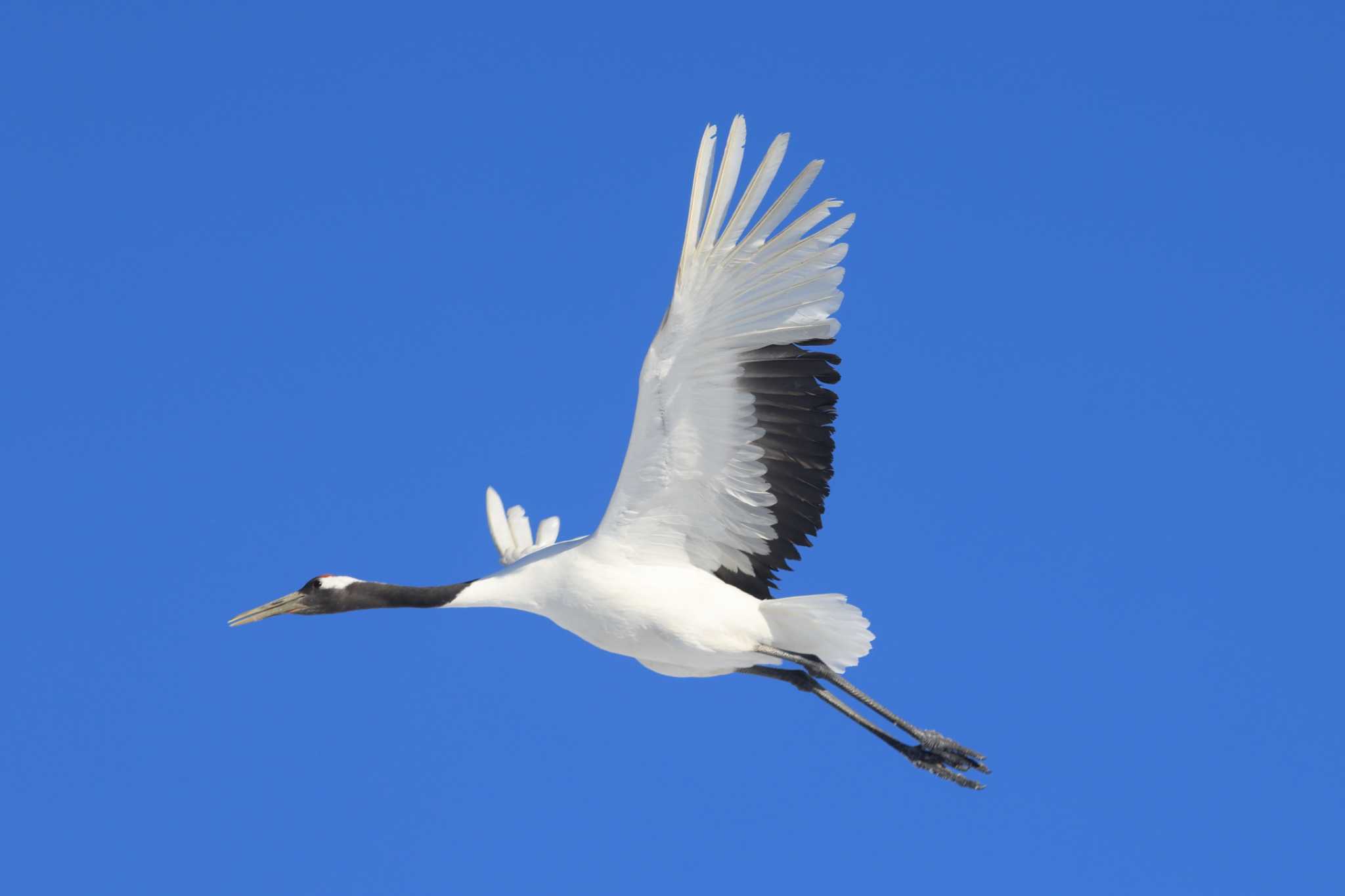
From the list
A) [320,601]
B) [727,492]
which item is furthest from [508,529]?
Answer: [727,492]

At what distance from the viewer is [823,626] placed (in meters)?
12.6

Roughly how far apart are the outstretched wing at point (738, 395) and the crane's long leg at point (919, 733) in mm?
705

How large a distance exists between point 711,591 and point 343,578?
3361 mm

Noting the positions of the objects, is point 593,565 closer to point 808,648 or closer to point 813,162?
point 808,648

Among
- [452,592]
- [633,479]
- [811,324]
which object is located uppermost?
[811,324]

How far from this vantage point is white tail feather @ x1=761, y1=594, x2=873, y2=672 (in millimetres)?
12492

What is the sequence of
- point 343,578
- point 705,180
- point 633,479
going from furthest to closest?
point 343,578 → point 633,479 → point 705,180

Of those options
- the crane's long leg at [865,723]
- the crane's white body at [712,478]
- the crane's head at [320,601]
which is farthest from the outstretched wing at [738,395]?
the crane's head at [320,601]

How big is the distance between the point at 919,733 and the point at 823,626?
1.26m

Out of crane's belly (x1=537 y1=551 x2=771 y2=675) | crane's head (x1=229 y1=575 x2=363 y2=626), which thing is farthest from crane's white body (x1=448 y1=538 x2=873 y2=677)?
crane's head (x1=229 y1=575 x2=363 y2=626)

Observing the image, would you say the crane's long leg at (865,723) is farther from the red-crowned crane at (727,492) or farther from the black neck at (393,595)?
the black neck at (393,595)

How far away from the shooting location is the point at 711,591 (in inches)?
496

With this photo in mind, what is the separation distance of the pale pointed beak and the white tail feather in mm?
4219

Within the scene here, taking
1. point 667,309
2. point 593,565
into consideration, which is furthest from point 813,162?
point 593,565
